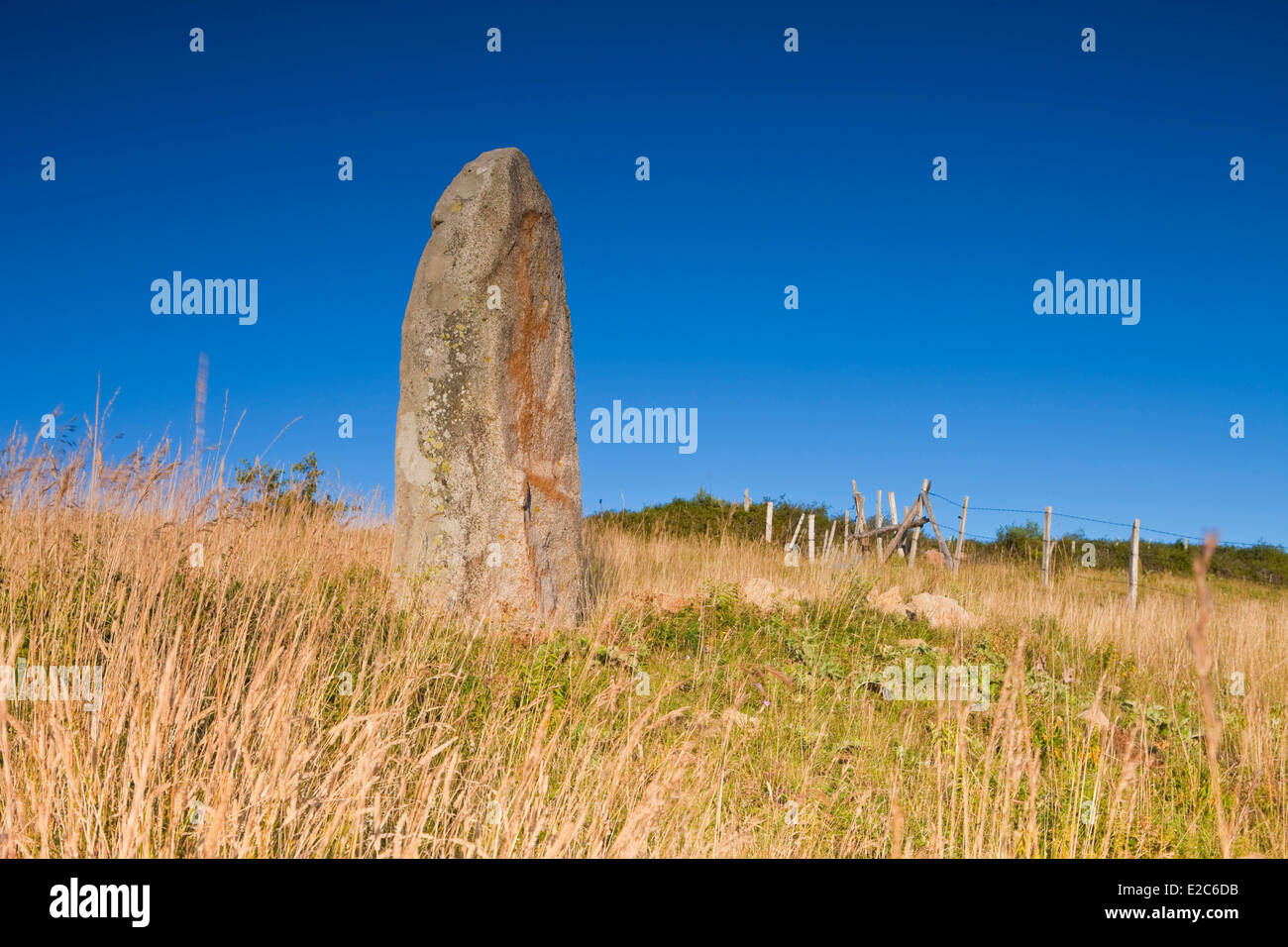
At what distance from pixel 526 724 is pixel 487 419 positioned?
264 cm

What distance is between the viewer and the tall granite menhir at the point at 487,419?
595 centimetres

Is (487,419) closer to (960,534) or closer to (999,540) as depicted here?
(960,534)

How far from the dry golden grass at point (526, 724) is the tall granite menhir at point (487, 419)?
48 centimetres

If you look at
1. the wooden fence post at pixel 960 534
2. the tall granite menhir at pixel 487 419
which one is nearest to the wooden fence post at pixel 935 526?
the wooden fence post at pixel 960 534

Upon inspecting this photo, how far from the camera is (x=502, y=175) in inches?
252

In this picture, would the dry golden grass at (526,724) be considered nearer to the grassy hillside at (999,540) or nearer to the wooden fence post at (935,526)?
the wooden fence post at (935,526)

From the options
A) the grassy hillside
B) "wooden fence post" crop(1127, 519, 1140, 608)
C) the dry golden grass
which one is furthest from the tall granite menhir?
the grassy hillside

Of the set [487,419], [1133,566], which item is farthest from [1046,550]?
[487,419]

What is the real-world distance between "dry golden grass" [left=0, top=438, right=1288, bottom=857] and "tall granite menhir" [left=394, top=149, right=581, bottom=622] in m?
0.48

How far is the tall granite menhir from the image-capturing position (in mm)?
5953
